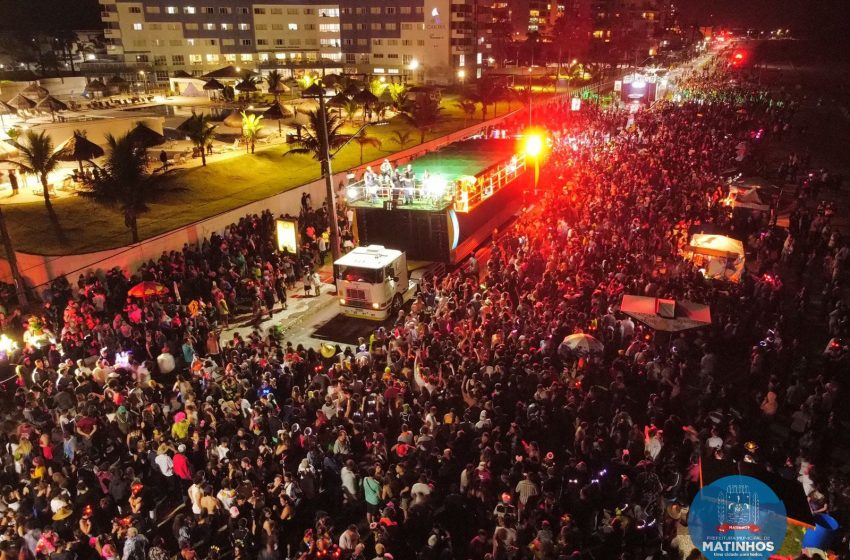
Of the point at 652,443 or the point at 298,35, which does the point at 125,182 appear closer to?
the point at 652,443

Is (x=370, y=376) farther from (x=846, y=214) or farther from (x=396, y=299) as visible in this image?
(x=846, y=214)

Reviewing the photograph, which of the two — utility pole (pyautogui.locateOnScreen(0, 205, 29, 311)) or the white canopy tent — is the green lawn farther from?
the white canopy tent

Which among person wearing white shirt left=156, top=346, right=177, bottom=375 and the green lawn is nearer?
person wearing white shirt left=156, top=346, right=177, bottom=375

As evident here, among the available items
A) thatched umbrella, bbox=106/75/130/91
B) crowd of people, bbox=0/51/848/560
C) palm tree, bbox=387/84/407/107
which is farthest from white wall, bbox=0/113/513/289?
thatched umbrella, bbox=106/75/130/91

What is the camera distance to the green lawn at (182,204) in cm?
2325

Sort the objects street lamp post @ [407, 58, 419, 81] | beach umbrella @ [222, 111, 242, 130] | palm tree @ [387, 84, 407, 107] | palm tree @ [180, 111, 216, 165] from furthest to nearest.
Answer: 1. street lamp post @ [407, 58, 419, 81]
2. palm tree @ [387, 84, 407, 107]
3. beach umbrella @ [222, 111, 242, 130]
4. palm tree @ [180, 111, 216, 165]

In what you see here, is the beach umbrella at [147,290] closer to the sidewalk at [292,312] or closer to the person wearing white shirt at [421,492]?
the sidewalk at [292,312]

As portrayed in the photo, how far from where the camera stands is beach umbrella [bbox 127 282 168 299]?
619 inches

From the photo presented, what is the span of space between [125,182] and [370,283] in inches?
411

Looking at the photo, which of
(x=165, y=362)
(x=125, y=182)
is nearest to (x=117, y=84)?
(x=125, y=182)

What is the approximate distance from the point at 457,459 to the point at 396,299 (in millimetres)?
8545

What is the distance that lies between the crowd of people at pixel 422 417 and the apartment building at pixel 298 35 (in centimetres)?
6489

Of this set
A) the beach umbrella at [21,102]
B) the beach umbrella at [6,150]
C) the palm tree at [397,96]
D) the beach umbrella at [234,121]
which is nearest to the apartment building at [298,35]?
the palm tree at [397,96]

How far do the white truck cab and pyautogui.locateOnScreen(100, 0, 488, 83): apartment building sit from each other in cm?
6226
